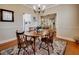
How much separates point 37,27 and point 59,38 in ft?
1.57

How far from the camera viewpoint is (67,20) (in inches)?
95.7

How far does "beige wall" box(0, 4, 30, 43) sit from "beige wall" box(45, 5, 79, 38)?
0.52m

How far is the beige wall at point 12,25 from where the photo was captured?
7.90ft

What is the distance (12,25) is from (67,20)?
Result: 3.46ft

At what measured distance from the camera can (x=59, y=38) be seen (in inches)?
97.0

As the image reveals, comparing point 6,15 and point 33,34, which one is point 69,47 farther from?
point 6,15

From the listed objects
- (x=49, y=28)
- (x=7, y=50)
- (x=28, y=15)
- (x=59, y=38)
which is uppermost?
(x=28, y=15)

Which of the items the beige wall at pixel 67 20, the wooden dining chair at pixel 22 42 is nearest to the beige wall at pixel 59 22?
the beige wall at pixel 67 20

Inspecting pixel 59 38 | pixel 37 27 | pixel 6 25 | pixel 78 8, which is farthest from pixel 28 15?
pixel 78 8

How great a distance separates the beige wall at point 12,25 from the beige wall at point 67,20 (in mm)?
517

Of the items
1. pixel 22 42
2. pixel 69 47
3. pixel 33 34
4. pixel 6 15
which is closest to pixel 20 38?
pixel 22 42
